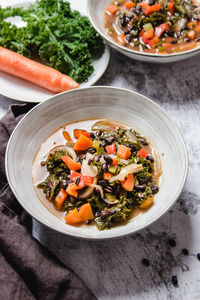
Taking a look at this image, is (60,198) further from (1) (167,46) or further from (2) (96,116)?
(1) (167,46)

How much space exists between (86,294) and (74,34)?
319cm

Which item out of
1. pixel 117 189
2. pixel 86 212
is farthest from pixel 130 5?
pixel 86 212

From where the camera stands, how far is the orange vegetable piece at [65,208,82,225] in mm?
3184

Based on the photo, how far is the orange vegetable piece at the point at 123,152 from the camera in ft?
11.4

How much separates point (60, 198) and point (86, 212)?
1.00 ft

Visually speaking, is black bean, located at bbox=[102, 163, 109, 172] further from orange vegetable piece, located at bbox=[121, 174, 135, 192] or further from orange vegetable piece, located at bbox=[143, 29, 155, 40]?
orange vegetable piece, located at bbox=[143, 29, 155, 40]

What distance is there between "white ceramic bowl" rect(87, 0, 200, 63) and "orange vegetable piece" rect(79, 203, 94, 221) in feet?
6.63

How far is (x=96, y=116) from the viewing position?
156 inches

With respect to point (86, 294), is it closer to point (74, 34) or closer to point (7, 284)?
point (7, 284)

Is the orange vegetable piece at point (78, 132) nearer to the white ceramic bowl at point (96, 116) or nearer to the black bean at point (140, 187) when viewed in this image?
the white ceramic bowl at point (96, 116)

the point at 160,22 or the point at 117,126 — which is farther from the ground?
the point at 160,22

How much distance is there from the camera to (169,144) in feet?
11.7

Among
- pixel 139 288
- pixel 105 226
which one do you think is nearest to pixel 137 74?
pixel 105 226

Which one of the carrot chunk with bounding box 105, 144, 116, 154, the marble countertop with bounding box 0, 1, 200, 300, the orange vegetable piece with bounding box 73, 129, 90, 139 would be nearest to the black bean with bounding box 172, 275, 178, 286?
the marble countertop with bounding box 0, 1, 200, 300
